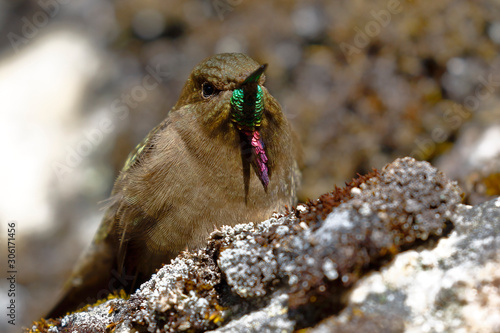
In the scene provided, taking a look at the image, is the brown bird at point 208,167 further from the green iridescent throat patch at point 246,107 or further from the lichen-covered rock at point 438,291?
the lichen-covered rock at point 438,291

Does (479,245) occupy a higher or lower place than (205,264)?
lower

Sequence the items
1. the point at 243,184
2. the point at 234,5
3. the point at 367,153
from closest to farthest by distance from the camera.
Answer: the point at 243,184 < the point at 367,153 < the point at 234,5

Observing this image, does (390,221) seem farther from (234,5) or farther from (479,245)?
(234,5)

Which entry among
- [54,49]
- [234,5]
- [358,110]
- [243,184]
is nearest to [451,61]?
[358,110]

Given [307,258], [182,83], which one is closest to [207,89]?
[307,258]

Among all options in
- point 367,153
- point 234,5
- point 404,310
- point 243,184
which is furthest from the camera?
point 234,5

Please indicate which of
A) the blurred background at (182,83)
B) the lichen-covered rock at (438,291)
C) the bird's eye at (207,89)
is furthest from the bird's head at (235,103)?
the blurred background at (182,83)

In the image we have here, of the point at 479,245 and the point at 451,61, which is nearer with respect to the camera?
the point at 479,245
